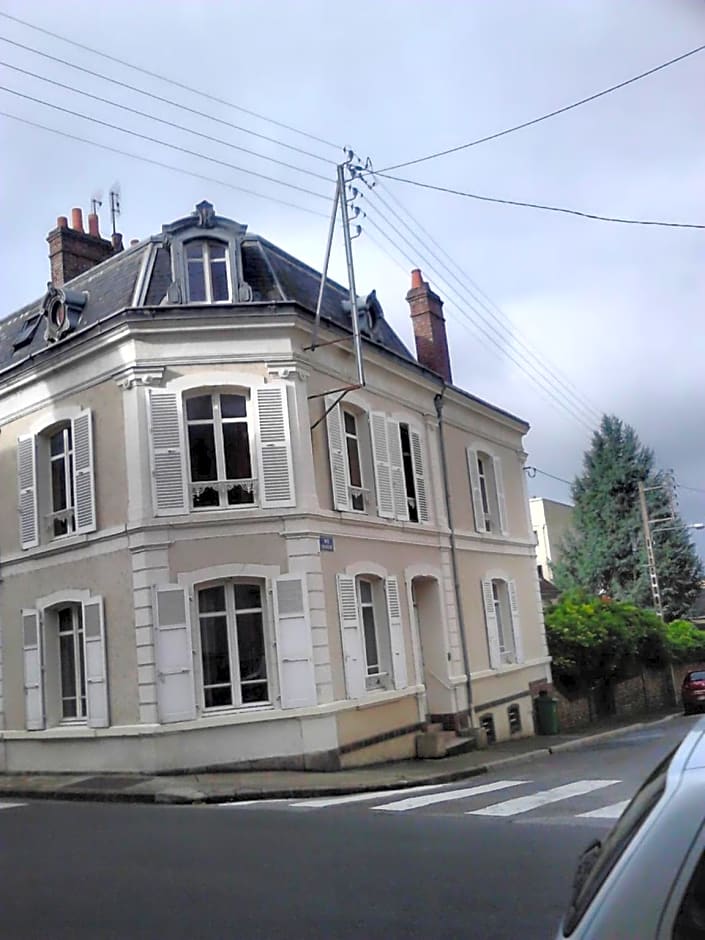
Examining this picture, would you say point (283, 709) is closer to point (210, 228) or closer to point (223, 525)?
point (223, 525)

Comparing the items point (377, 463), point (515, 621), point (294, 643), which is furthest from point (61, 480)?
point (515, 621)

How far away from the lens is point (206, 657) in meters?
16.1

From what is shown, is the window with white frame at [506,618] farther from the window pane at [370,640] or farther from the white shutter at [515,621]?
the window pane at [370,640]

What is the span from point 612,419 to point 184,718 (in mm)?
42347

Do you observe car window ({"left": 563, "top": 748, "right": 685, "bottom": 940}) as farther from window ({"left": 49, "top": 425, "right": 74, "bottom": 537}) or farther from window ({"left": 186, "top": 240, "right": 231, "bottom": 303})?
window ({"left": 49, "top": 425, "right": 74, "bottom": 537})

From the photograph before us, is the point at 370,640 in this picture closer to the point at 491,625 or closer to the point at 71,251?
the point at 491,625

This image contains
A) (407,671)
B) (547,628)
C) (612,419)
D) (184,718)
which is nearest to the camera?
(184,718)

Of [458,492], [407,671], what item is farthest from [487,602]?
[407,671]

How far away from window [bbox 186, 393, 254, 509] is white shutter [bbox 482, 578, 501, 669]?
8006mm

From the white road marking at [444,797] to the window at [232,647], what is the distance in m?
4.12

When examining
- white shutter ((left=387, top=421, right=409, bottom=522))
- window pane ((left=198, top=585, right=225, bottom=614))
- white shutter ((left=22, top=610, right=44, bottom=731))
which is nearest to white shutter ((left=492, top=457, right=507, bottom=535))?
white shutter ((left=387, top=421, right=409, bottom=522))

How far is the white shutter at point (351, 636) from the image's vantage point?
663 inches

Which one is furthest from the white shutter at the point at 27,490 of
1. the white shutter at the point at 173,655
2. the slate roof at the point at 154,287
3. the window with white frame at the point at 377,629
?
the window with white frame at the point at 377,629

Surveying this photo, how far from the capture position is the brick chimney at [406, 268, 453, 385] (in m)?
23.6
